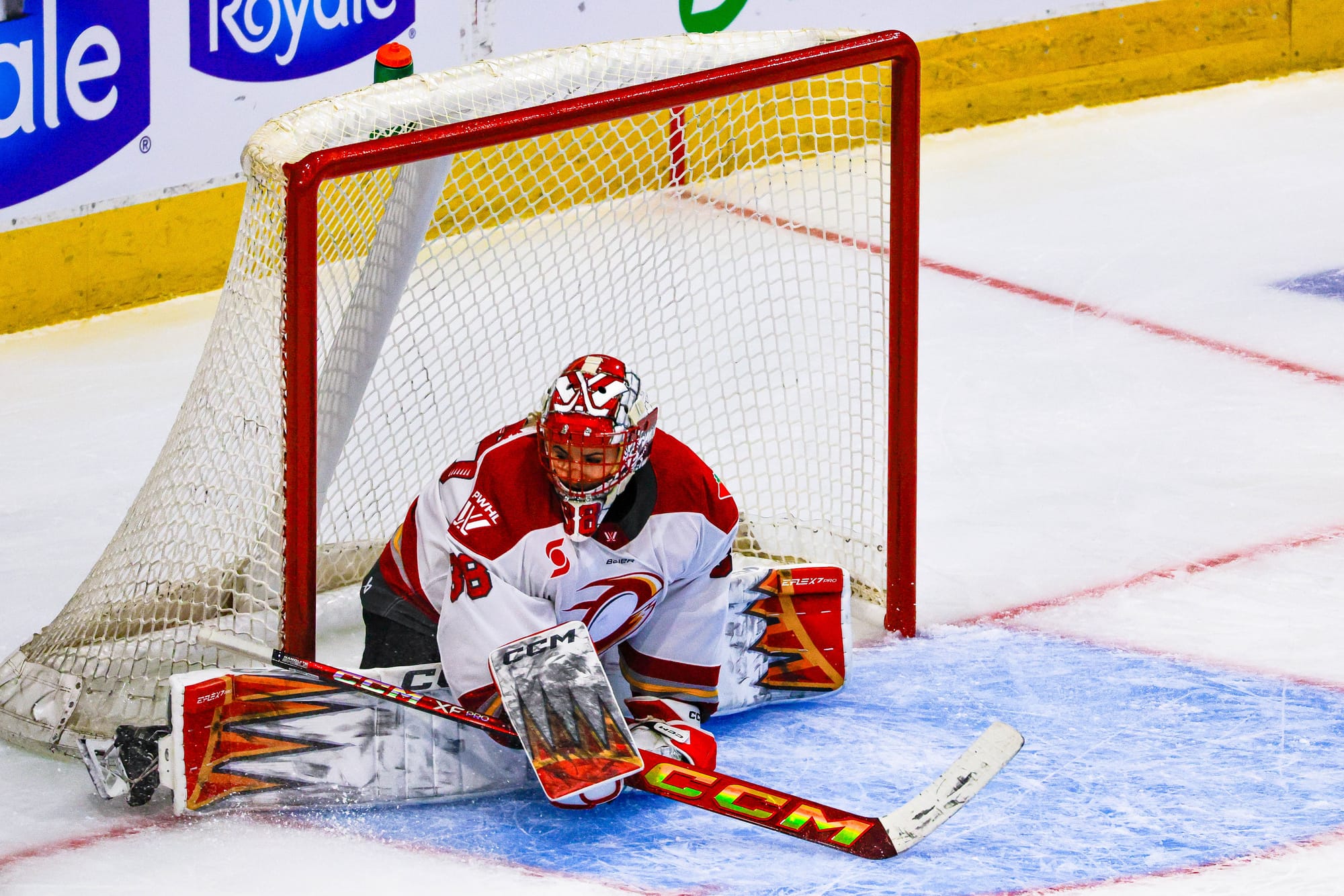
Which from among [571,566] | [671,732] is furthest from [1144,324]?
[571,566]

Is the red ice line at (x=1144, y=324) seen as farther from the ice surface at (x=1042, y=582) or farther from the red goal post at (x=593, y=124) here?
the red goal post at (x=593, y=124)

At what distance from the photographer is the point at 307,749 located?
3285 mm

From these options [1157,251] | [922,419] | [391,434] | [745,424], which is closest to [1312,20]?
[1157,251]

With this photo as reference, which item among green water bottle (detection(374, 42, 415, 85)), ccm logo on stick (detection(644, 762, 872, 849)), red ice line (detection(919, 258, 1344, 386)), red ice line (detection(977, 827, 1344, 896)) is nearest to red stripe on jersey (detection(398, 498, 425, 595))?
ccm logo on stick (detection(644, 762, 872, 849))

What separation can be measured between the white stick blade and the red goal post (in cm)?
52

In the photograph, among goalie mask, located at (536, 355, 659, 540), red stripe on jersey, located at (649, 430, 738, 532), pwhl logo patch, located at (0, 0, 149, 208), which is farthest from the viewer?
pwhl logo patch, located at (0, 0, 149, 208)

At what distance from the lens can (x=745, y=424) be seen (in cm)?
448

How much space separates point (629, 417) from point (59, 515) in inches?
72.2

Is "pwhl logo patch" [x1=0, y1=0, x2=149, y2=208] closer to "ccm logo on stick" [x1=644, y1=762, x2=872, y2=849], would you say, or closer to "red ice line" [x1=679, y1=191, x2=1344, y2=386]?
"red ice line" [x1=679, y1=191, x2=1344, y2=386]

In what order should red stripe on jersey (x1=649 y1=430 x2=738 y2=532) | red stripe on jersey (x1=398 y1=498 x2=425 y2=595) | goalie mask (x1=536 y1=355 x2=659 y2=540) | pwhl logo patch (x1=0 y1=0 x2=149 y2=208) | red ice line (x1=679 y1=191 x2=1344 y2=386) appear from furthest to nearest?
pwhl logo patch (x1=0 y1=0 x2=149 y2=208) < red ice line (x1=679 y1=191 x2=1344 y2=386) < red stripe on jersey (x1=398 y1=498 x2=425 y2=595) < red stripe on jersey (x1=649 y1=430 x2=738 y2=532) < goalie mask (x1=536 y1=355 x2=659 y2=540)

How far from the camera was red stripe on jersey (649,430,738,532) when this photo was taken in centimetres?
332

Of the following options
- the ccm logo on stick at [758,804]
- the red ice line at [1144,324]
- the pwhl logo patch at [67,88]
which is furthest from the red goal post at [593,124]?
the pwhl logo patch at [67,88]

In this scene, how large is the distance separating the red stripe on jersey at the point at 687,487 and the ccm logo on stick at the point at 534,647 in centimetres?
24

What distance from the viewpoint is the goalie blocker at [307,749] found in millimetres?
3223
